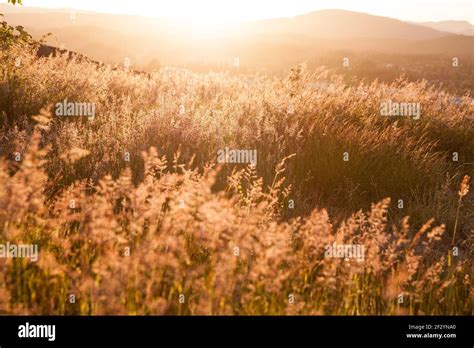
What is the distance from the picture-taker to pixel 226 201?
3619mm

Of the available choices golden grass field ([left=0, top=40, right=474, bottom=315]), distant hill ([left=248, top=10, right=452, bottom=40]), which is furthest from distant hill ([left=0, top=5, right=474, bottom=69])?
golden grass field ([left=0, top=40, right=474, bottom=315])

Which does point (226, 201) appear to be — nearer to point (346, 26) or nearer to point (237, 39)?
point (237, 39)

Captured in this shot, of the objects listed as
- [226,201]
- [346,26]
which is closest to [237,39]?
[346,26]

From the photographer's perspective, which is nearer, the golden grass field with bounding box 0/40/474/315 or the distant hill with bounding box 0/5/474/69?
the golden grass field with bounding box 0/40/474/315

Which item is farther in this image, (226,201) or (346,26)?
(346,26)

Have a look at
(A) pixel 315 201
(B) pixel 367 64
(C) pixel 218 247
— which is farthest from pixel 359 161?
(B) pixel 367 64

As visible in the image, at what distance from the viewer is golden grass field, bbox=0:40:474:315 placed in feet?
9.59

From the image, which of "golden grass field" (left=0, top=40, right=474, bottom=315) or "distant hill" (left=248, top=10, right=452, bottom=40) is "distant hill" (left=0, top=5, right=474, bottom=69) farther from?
"golden grass field" (left=0, top=40, right=474, bottom=315)

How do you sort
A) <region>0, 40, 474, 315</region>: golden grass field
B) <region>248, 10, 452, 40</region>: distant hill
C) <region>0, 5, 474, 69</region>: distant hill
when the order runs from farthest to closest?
<region>248, 10, 452, 40</region>: distant hill < <region>0, 5, 474, 69</region>: distant hill < <region>0, 40, 474, 315</region>: golden grass field

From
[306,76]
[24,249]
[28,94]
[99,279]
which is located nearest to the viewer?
[99,279]

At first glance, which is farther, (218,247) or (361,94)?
(361,94)

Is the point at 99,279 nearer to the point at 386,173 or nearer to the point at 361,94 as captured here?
the point at 386,173

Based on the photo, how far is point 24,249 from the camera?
319 cm
